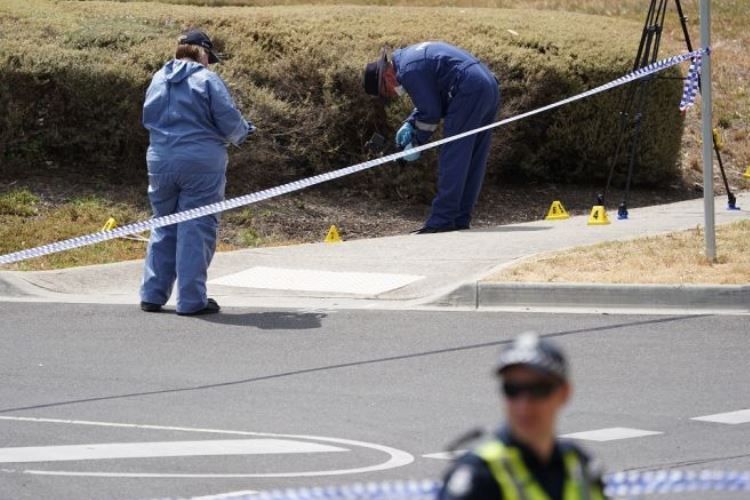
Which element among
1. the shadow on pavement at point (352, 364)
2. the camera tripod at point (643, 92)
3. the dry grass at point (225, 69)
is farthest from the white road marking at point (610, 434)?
the camera tripod at point (643, 92)

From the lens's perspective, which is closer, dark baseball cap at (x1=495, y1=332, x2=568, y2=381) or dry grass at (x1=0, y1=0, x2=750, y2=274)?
dark baseball cap at (x1=495, y1=332, x2=568, y2=381)

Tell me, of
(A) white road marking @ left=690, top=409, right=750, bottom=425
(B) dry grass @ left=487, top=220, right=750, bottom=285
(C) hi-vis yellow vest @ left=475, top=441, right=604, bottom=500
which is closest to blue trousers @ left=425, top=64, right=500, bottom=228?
(B) dry grass @ left=487, top=220, right=750, bottom=285

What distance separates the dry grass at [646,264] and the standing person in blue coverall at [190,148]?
2.03m

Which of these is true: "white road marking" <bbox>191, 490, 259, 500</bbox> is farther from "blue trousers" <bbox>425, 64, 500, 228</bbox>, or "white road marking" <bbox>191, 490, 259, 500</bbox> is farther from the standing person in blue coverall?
"blue trousers" <bbox>425, 64, 500, 228</bbox>

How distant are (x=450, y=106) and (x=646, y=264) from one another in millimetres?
3290

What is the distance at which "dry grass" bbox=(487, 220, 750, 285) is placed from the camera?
1059cm

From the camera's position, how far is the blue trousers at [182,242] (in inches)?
408

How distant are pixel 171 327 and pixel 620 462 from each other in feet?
13.7

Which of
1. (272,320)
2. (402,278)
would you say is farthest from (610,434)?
(402,278)

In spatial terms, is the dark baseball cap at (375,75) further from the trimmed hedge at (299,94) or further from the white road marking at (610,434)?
the white road marking at (610,434)

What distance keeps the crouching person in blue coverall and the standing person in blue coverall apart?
3.27 meters

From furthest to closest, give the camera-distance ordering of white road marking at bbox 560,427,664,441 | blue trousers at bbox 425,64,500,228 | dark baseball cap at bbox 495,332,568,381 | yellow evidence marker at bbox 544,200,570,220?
yellow evidence marker at bbox 544,200,570,220 → blue trousers at bbox 425,64,500,228 → white road marking at bbox 560,427,664,441 → dark baseball cap at bbox 495,332,568,381

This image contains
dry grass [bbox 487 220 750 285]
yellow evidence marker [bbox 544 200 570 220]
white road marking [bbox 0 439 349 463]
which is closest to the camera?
white road marking [bbox 0 439 349 463]

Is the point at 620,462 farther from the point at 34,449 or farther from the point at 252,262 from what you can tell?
the point at 252,262
